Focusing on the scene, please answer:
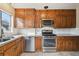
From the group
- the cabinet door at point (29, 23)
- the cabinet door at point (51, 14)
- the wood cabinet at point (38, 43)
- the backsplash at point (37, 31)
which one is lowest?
the wood cabinet at point (38, 43)

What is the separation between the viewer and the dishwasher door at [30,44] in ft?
20.8

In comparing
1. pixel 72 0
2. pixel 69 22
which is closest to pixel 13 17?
pixel 69 22

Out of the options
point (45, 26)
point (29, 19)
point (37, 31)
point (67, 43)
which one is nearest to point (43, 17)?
point (45, 26)

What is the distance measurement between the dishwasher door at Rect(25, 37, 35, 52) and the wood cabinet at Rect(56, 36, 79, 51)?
113 centimetres

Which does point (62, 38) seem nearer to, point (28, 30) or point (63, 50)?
point (63, 50)

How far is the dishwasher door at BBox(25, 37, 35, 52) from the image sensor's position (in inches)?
249

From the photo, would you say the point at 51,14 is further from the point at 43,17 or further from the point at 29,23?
the point at 29,23

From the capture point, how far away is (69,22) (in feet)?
22.2

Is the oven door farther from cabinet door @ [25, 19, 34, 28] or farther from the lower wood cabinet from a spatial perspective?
the lower wood cabinet

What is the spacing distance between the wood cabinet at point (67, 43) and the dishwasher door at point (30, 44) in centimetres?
113


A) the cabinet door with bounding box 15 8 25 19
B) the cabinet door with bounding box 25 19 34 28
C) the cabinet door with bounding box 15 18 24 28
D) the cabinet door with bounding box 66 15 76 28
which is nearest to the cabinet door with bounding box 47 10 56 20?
the cabinet door with bounding box 66 15 76 28

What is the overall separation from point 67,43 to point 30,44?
167 centimetres

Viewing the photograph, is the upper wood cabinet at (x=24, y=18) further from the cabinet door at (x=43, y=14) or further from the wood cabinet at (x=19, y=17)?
the cabinet door at (x=43, y=14)

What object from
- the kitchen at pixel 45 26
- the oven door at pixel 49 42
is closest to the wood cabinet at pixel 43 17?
the kitchen at pixel 45 26
